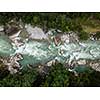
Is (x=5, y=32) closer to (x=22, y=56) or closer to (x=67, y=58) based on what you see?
(x=22, y=56)

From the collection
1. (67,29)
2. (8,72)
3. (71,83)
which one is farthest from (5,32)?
(71,83)

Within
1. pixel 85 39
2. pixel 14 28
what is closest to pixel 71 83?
pixel 85 39

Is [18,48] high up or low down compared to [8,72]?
up

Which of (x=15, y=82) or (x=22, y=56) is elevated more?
Result: (x=22, y=56)
